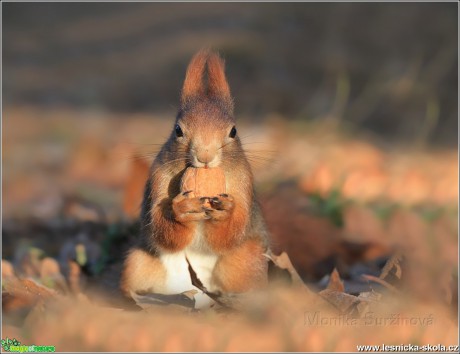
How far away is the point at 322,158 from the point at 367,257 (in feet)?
5.53

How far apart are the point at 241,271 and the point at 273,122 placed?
3192mm

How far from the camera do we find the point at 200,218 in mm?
2301

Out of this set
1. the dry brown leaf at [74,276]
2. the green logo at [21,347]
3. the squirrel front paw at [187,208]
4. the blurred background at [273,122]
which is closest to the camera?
the green logo at [21,347]

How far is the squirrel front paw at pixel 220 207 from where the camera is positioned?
2.29 m

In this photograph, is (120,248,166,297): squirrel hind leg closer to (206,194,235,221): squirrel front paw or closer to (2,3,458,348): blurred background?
(206,194,235,221): squirrel front paw

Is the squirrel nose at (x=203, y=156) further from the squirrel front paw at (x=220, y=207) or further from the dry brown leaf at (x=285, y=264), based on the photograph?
the dry brown leaf at (x=285, y=264)

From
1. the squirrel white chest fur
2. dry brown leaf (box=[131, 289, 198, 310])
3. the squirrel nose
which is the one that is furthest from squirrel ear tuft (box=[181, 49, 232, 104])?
dry brown leaf (box=[131, 289, 198, 310])

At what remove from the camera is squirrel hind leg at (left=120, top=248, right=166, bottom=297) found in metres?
2.38

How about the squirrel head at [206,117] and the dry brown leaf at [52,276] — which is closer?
the squirrel head at [206,117]

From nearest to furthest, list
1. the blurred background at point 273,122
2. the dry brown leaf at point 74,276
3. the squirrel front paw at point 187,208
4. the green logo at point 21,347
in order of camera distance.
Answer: the green logo at point 21,347 → the squirrel front paw at point 187,208 → the dry brown leaf at point 74,276 → the blurred background at point 273,122

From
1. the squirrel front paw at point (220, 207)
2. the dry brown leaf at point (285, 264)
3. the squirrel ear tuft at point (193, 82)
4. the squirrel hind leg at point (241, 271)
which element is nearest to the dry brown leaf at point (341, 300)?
the dry brown leaf at point (285, 264)

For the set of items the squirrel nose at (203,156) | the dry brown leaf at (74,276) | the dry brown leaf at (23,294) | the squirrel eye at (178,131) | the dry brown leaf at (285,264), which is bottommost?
the dry brown leaf at (74,276)

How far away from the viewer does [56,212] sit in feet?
12.8

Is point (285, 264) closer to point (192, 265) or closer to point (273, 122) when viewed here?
point (192, 265)
